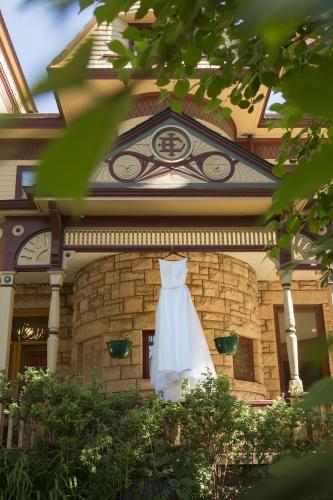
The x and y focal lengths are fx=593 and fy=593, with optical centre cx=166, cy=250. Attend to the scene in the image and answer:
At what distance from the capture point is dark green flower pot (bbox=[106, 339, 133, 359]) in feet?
28.7

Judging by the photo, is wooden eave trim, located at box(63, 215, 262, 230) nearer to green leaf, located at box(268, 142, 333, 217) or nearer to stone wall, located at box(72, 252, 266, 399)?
stone wall, located at box(72, 252, 266, 399)

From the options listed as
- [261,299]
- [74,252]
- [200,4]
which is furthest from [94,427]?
[200,4]

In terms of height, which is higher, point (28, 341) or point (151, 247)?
point (151, 247)

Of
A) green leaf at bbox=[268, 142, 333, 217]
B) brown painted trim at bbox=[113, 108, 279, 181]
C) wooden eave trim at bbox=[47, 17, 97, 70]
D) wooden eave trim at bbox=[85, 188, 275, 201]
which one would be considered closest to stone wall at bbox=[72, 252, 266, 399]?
wooden eave trim at bbox=[85, 188, 275, 201]

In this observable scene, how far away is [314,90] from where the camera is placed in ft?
1.05

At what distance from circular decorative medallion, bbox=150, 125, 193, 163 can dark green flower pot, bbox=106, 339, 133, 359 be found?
280 cm

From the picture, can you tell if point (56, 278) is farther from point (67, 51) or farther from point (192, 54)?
point (67, 51)

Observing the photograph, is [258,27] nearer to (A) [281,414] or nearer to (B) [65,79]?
(B) [65,79]

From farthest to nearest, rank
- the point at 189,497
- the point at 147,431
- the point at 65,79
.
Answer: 1. the point at 147,431
2. the point at 189,497
3. the point at 65,79

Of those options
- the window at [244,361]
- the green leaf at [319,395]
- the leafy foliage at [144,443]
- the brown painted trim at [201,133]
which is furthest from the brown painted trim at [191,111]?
the green leaf at [319,395]

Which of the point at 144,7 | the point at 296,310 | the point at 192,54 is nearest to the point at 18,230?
the point at 296,310

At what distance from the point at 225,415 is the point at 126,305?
3.37m

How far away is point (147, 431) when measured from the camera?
652cm

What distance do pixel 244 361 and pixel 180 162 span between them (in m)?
3.55
